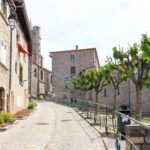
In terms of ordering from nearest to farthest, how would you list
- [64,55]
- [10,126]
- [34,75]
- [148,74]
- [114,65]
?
[10,126] < [148,74] < [114,65] < [64,55] < [34,75]

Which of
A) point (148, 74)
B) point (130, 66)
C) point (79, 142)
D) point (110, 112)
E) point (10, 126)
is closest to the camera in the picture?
point (79, 142)

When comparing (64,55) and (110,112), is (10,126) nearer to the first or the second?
(110,112)

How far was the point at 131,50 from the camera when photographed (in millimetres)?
24688

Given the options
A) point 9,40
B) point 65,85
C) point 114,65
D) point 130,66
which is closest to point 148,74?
point 130,66

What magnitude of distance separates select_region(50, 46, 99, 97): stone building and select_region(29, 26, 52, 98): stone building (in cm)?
689

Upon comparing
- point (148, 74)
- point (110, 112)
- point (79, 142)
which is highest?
point (148, 74)

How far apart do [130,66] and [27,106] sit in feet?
49.8

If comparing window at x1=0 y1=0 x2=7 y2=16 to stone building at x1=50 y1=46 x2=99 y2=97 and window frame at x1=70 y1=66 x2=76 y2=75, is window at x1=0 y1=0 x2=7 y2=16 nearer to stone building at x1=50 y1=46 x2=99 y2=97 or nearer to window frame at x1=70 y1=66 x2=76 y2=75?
stone building at x1=50 y1=46 x2=99 y2=97

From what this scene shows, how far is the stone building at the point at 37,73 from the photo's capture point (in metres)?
79.4

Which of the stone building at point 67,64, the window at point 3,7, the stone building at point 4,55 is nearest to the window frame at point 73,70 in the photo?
the stone building at point 67,64

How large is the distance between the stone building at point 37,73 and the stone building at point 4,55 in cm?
5467

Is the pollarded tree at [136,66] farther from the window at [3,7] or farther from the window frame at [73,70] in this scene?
the window frame at [73,70]

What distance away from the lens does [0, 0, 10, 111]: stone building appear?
20.6 meters

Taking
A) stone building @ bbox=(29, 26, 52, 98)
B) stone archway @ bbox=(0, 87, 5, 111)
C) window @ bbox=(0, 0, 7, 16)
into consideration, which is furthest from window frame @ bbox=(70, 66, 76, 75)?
stone archway @ bbox=(0, 87, 5, 111)
